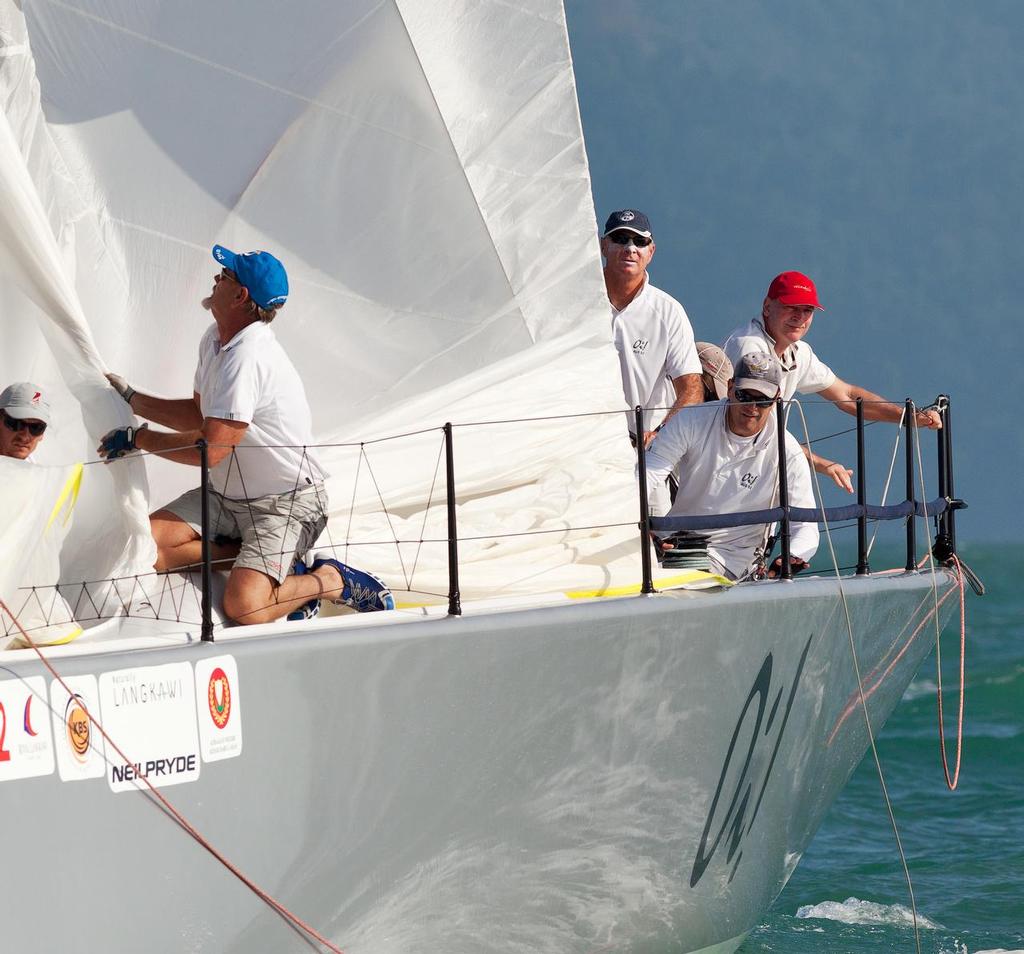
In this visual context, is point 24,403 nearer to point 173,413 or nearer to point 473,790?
point 173,413

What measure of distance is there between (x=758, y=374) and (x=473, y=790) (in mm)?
1825

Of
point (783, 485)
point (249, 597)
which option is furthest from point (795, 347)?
point (249, 597)

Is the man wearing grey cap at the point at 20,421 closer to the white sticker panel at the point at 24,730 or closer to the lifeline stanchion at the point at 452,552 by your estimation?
the white sticker panel at the point at 24,730

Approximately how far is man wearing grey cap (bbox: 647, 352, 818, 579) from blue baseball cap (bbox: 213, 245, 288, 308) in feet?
5.37

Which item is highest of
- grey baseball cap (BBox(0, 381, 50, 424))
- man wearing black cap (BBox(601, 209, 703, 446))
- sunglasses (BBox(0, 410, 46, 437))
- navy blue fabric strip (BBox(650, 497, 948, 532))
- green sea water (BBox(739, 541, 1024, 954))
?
man wearing black cap (BBox(601, 209, 703, 446))

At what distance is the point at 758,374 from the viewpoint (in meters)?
5.27

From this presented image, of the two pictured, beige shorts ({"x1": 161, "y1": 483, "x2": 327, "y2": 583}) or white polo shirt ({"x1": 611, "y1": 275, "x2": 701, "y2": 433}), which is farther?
white polo shirt ({"x1": 611, "y1": 275, "x2": 701, "y2": 433})

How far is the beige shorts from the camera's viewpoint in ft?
13.5

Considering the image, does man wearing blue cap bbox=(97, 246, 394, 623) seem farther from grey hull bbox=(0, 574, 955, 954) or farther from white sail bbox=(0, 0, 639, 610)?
white sail bbox=(0, 0, 639, 610)

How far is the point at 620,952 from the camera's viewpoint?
5.13m

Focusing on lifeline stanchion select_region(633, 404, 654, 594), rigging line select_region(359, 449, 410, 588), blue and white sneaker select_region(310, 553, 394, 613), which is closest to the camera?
blue and white sneaker select_region(310, 553, 394, 613)

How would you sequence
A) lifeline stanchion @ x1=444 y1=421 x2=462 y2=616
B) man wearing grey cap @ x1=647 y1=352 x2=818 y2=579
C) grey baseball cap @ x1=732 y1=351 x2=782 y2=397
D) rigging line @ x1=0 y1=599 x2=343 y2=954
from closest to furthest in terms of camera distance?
rigging line @ x1=0 y1=599 x2=343 y2=954
lifeline stanchion @ x1=444 y1=421 x2=462 y2=616
grey baseball cap @ x1=732 y1=351 x2=782 y2=397
man wearing grey cap @ x1=647 y1=352 x2=818 y2=579

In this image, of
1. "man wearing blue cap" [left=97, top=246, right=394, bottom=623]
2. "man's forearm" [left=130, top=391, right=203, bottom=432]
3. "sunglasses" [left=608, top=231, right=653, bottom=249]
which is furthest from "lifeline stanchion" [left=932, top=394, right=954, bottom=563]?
"man's forearm" [left=130, top=391, right=203, bottom=432]

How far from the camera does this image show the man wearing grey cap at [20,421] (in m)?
3.97
